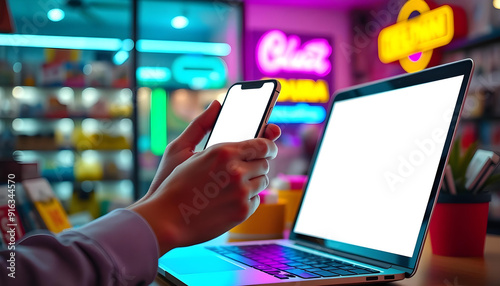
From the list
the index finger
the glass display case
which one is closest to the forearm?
the index finger

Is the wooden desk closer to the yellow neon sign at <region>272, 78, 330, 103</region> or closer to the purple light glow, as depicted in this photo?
the purple light glow

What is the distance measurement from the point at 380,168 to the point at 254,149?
0.29 metres

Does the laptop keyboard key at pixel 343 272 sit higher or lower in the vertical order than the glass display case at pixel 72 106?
lower

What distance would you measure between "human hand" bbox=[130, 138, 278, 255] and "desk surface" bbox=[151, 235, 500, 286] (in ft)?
0.56

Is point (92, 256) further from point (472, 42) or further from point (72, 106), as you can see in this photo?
point (472, 42)

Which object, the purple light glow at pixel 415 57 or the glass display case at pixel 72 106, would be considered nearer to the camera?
the glass display case at pixel 72 106

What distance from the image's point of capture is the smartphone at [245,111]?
68 cm

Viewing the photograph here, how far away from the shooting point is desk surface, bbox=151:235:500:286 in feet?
1.94

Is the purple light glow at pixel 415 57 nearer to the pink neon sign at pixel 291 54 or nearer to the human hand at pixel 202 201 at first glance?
the pink neon sign at pixel 291 54

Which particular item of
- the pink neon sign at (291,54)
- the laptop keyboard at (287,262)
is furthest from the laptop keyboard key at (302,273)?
the pink neon sign at (291,54)

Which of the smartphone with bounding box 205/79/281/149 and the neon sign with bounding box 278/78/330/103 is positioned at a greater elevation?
the neon sign with bounding box 278/78/330/103

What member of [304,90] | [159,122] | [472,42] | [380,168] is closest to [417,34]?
[472,42]

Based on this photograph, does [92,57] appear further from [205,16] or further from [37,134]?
[205,16]

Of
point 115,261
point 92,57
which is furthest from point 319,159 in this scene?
point 92,57
